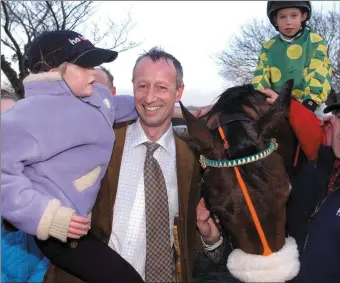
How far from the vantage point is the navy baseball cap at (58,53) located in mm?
2525

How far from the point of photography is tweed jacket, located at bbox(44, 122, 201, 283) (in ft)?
9.00

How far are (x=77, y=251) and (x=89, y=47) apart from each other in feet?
3.91

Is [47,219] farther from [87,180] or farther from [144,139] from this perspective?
[144,139]

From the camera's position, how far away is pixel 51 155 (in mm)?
2307

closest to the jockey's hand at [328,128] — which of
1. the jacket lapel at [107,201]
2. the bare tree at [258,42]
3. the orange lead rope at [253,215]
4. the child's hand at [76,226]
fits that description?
the orange lead rope at [253,215]

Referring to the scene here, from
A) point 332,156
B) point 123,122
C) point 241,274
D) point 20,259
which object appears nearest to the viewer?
point 241,274

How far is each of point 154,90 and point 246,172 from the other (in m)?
0.92

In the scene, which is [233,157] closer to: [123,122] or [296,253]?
[296,253]

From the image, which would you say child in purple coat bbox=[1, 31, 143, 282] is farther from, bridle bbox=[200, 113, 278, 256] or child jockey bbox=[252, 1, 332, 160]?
child jockey bbox=[252, 1, 332, 160]

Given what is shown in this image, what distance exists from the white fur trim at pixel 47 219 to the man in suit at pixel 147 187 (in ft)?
1.95

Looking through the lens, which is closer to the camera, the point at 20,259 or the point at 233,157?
the point at 233,157

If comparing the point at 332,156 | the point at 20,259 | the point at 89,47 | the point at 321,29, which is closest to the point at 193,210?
the point at 332,156

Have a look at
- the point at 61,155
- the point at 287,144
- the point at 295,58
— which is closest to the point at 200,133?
the point at 287,144

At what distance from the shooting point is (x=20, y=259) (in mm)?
3590
